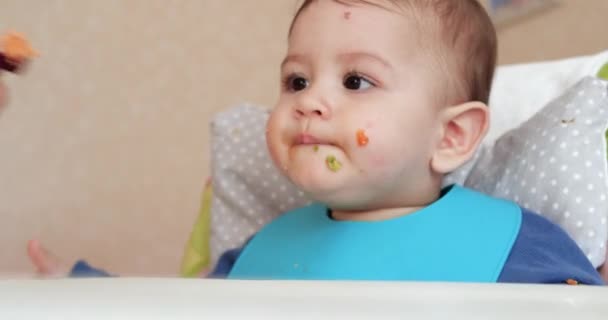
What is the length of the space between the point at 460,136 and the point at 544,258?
0.50 feet

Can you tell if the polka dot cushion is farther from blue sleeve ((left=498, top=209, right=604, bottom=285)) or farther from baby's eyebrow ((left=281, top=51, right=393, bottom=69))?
baby's eyebrow ((left=281, top=51, right=393, bottom=69))

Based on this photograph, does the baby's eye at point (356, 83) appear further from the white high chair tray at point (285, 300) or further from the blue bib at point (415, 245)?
the white high chair tray at point (285, 300)

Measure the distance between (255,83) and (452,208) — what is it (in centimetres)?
79

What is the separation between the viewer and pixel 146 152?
53.1 inches

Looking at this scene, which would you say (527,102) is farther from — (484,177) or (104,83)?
(104,83)

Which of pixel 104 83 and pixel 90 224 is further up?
pixel 104 83

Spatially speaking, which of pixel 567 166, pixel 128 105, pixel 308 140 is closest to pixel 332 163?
pixel 308 140

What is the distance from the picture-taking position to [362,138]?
63cm

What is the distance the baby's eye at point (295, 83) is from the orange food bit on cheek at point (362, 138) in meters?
0.09

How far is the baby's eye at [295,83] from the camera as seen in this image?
0.69 m

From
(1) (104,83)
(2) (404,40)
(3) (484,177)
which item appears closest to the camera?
(2) (404,40)

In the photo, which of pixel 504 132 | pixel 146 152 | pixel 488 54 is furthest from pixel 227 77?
pixel 488 54

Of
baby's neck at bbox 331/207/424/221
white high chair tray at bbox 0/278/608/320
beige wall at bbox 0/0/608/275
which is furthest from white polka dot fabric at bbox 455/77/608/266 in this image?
beige wall at bbox 0/0/608/275

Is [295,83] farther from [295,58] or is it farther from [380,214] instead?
[380,214]
